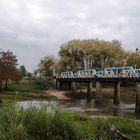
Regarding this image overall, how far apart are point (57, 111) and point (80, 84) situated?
72562 millimetres

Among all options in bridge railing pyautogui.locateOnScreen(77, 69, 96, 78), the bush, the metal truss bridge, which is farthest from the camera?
the bush

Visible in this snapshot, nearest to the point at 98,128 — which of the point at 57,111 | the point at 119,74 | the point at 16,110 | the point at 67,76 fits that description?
the point at 57,111

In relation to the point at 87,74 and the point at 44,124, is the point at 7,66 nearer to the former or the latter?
the point at 87,74

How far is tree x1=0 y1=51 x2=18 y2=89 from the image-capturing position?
204ft

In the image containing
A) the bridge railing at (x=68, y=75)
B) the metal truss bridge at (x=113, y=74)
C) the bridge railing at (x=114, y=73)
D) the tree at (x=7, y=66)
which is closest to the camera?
the metal truss bridge at (x=113, y=74)

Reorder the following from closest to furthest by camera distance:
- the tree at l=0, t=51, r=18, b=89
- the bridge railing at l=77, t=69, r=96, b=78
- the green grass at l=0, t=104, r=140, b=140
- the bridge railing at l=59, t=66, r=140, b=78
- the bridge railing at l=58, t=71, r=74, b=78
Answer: the green grass at l=0, t=104, r=140, b=140, the bridge railing at l=59, t=66, r=140, b=78, the bridge railing at l=77, t=69, r=96, b=78, the tree at l=0, t=51, r=18, b=89, the bridge railing at l=58, t=71, r=74, b=78

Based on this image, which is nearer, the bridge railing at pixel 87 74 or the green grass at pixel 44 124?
the green grass at pixel 44 124

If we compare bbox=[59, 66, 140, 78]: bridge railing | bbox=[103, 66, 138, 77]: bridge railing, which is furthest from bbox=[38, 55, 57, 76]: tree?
bbox=[103, 66, 138, 77]: bridge railing

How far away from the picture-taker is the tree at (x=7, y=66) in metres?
62.3

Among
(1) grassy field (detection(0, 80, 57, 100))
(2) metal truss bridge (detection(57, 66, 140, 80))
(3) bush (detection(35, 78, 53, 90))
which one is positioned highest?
(2) metal truss bridge (detection(57, 66, 140, 80))

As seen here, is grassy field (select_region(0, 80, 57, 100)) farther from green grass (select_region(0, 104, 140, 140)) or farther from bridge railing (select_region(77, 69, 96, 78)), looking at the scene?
green grass (select_region(0, 104, 140, 140))

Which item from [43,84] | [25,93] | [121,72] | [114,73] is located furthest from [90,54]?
[121,72]

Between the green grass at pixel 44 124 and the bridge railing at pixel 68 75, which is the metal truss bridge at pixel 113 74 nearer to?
the bridge railing at pixel 68 75

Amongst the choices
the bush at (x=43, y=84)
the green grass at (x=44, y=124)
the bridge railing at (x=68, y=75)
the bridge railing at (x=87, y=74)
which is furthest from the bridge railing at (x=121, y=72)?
the green grass at (x=44, y=124)
